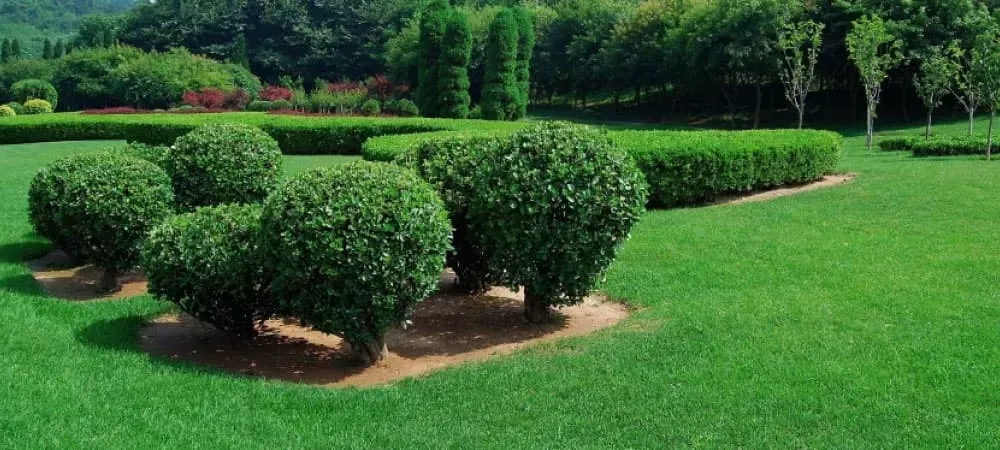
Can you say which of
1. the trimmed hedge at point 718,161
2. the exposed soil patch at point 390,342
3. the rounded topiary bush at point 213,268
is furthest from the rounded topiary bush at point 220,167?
the trimmed hedge at point 718,161

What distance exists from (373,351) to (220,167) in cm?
410

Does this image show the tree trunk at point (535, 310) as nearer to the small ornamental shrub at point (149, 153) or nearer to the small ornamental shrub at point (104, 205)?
the small ornamental shrub at point (104, 205)

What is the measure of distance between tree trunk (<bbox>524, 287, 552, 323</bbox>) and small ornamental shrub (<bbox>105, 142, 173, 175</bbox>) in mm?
4535

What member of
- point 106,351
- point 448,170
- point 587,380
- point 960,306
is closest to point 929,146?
point 960,306

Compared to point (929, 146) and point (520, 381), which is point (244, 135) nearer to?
point (520, 381)

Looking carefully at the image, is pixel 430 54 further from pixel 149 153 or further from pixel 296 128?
pixel 149 153

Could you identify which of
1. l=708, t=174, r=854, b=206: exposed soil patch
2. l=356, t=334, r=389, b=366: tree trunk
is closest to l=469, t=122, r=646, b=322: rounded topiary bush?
l=356, t=334, r=389, b=366: tree trunk

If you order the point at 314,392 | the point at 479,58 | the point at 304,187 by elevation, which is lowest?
the point at 314,392

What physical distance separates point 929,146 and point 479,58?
3071 cm

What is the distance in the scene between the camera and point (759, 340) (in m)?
6.25

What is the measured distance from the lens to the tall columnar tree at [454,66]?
3325 cm

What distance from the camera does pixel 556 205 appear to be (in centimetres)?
664

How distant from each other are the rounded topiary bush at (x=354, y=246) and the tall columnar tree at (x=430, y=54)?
28747 millimetres

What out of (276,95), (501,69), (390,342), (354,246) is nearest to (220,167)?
(390,342)
